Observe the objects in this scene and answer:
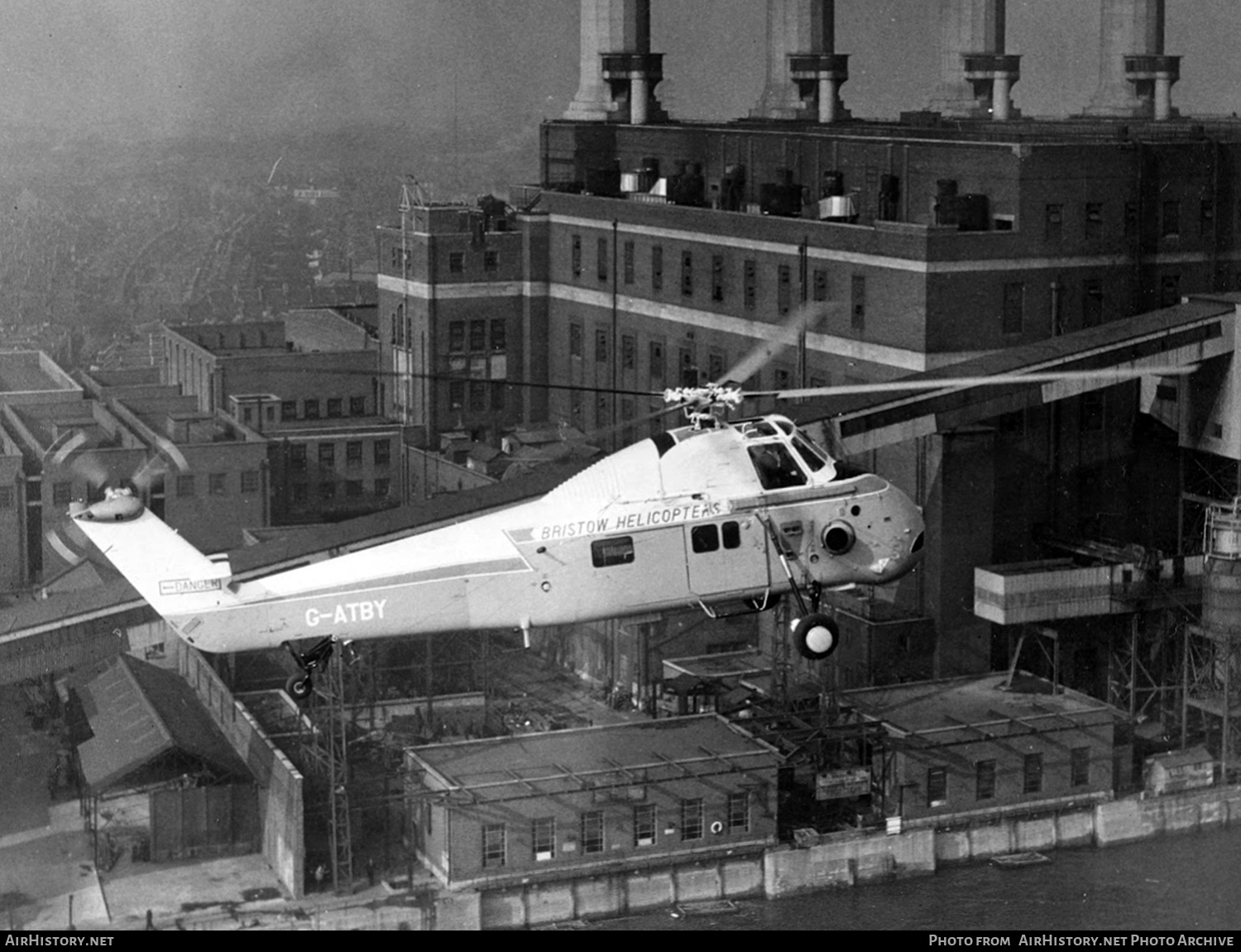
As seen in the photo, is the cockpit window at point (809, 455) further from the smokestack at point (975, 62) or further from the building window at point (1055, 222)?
the smokestack at point (975, 62)

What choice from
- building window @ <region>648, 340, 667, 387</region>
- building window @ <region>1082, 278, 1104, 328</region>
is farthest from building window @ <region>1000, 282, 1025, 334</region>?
building window @ <region>648, 340, 667, 387</region>

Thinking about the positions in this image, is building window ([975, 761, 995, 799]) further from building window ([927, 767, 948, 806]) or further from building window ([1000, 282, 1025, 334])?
building window ([1000, 282, 1025, 334])

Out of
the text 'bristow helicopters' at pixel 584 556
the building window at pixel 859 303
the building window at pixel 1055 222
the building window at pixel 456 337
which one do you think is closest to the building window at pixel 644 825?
the building window at pixel 859 303

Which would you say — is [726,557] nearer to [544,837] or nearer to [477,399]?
[544,837]

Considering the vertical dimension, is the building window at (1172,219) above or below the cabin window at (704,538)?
above

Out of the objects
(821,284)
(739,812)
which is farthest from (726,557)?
(821,284)
